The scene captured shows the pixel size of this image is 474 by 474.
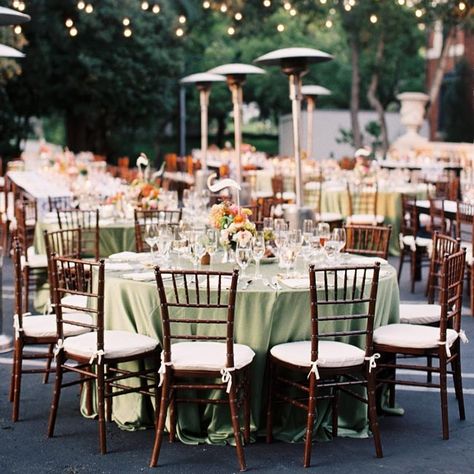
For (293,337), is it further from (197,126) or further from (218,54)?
(197,126)

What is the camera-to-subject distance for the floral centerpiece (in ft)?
20.6

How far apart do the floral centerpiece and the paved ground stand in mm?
1345

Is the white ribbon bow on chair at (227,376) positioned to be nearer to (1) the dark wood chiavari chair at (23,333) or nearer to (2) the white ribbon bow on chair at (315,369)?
(2) the white ribbon bow on chair at (315,369)

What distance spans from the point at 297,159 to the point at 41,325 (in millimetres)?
4346

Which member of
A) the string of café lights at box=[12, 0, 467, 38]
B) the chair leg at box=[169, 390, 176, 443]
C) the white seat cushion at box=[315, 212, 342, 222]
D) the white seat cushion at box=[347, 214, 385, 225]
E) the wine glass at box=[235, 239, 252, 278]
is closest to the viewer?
the chair leg at box=[169, 390, 176, 443]

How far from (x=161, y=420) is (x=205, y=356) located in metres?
0.40

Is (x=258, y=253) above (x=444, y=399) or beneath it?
above

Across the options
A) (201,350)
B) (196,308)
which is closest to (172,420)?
(201,350)

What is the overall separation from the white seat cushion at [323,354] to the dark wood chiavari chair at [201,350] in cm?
18

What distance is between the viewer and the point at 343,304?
5.64 m

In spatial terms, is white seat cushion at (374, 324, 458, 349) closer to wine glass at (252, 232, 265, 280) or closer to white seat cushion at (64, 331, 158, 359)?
wine glass at (252, 232, 265, 280)

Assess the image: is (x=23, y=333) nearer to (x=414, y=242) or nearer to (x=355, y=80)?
(x=414, y=242)

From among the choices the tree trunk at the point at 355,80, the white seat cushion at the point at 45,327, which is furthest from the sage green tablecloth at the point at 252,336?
the tree trunk at the point at 355,80

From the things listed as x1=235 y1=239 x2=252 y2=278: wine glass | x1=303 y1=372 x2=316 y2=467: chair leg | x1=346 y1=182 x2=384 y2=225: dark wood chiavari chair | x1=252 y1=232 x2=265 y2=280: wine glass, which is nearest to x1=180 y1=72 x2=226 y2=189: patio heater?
x1=346 y1=182 x2=384 y2=225: dark wood chiavari chair
